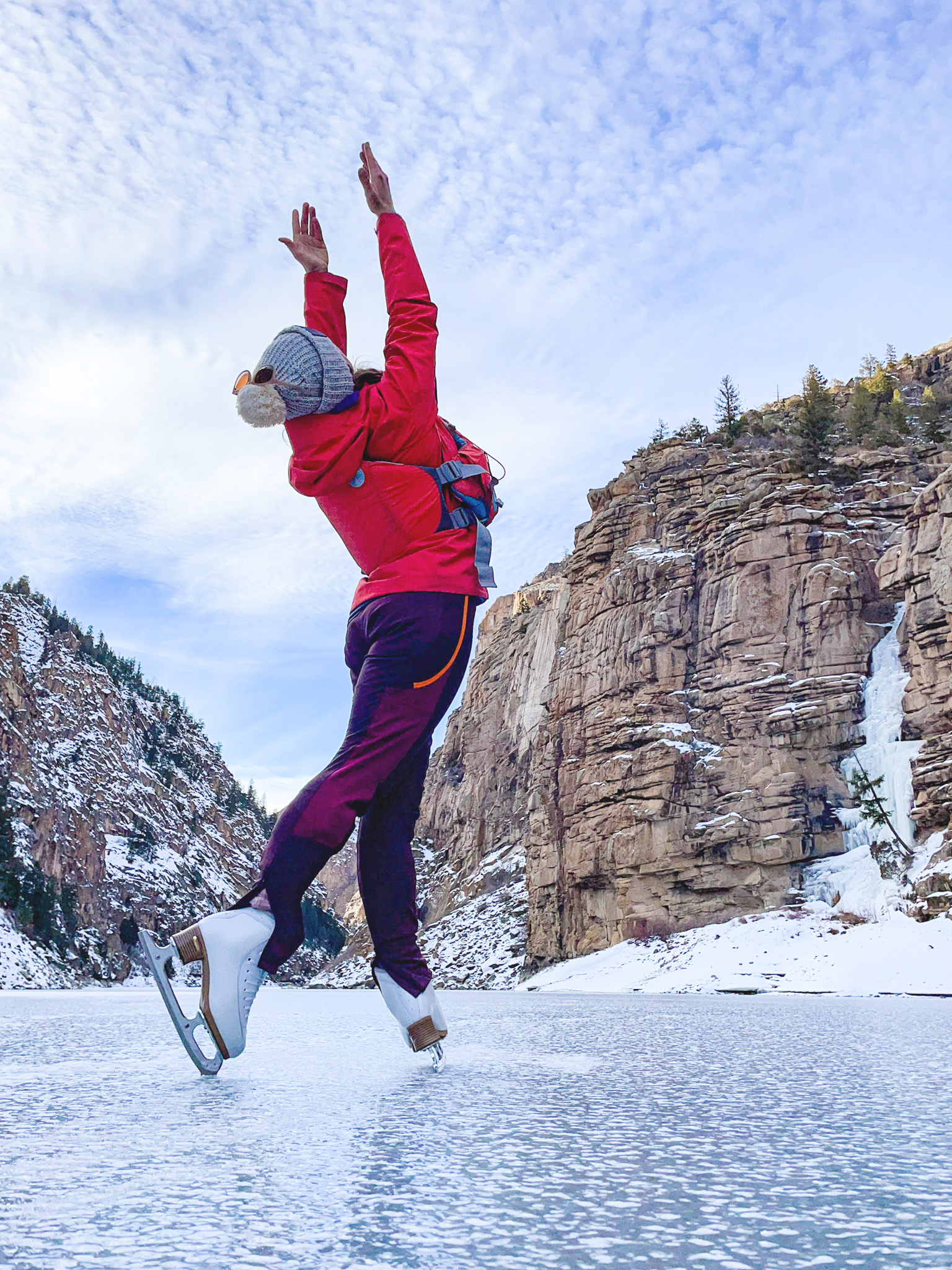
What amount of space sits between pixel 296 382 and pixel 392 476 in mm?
352

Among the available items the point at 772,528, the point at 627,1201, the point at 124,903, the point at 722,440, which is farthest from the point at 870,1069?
the point at 124,903

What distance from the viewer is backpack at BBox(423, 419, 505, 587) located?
2.90m

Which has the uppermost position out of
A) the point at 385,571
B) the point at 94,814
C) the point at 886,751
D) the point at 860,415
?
the point at 860,415

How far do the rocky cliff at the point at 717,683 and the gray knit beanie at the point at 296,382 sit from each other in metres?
23.0

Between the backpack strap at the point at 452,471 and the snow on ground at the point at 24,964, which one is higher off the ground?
the backpack strap at the point at 452,471

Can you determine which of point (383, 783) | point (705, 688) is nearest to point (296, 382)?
point (383, 783)

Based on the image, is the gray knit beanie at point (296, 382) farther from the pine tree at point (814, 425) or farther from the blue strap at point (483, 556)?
the pine tree at point (814, 425)

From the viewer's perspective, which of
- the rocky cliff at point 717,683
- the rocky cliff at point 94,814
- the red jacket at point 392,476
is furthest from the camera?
the rocky cliff at point 94,814

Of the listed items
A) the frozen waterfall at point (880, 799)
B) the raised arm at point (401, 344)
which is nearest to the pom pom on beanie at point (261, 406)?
the raised arm at point (401, 344)

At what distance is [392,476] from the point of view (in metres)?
2.84

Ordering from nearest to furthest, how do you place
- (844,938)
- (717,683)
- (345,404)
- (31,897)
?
(345,404), (844,938), (717,683), (31,897)

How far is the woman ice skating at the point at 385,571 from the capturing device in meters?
2.60

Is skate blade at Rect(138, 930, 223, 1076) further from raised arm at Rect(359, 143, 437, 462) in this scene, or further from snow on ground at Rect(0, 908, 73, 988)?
snow on ground at Rect(0, 908, 73, 988)

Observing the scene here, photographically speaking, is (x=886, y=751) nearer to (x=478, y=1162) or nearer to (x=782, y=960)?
(x=782, y=960)
